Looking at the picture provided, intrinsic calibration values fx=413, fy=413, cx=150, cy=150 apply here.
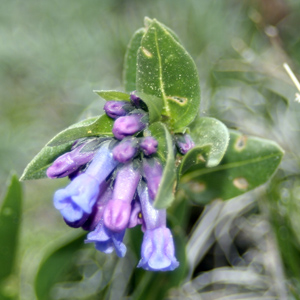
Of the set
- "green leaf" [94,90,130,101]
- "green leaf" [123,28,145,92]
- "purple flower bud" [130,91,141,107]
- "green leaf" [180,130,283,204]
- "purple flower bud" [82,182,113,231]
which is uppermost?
"green leaf" [123,28,145,92]

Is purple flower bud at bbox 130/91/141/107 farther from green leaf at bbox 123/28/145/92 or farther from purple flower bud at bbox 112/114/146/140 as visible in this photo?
green leaf at bbox 123/28/145/92

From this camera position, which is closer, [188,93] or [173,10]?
[188,93]

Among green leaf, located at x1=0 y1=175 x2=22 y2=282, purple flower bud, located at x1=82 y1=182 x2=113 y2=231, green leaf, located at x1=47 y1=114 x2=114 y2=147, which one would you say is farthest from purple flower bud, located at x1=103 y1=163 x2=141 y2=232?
green leaf, located at x1=0 y1=175 x2=22 y2=282

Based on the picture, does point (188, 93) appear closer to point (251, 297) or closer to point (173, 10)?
point (251, 297)

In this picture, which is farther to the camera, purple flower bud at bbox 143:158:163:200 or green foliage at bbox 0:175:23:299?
green foliage at bbox 0:175:23:299

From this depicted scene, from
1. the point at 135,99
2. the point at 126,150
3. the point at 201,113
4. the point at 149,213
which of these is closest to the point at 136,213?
the point at 149,213

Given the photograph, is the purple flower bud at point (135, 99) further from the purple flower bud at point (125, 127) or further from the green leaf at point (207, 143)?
the green leaf at point (207, 143)

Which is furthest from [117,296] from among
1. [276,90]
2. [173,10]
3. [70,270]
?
[173,10]
